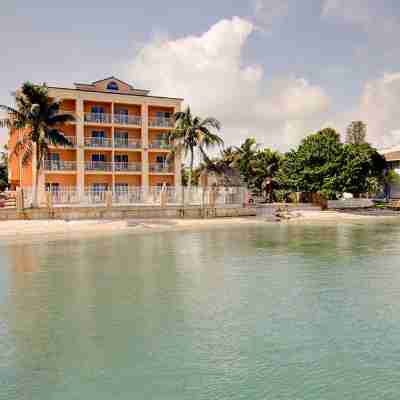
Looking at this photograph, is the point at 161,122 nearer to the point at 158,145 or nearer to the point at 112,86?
the point at 158,145

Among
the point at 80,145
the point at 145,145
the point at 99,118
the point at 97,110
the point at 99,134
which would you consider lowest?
the point at 80,145

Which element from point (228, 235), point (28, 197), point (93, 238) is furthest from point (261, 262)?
point (28, 197)

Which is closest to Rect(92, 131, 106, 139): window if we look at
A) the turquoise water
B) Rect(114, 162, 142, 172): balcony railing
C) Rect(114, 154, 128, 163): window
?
Rect(114, 154, 128, 163): window

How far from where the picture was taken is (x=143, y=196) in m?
35.4

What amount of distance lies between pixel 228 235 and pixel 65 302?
1742cm

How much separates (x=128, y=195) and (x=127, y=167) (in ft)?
46.3

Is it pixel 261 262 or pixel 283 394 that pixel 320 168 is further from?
pixel 283 394

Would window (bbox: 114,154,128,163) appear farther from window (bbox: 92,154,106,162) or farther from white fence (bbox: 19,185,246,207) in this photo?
white fence (bbox: 19,185,246,207)

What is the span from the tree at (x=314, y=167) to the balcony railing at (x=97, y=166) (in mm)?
19048

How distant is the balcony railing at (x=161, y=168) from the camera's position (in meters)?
49.4

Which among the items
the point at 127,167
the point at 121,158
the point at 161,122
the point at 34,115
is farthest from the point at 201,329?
the point at 161,122

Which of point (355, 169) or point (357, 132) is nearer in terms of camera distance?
point (355, 169)

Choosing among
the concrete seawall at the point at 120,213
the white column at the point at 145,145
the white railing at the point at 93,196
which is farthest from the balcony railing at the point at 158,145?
the white railing at the point at 93,196

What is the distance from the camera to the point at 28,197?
110 feet
